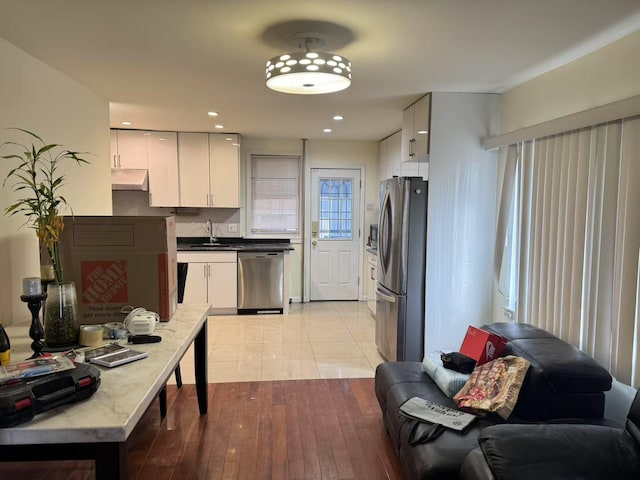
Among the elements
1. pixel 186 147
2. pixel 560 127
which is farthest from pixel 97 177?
pixel 560 127

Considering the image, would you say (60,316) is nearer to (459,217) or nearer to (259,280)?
(459,217)

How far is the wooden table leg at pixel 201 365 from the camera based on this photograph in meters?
2.84

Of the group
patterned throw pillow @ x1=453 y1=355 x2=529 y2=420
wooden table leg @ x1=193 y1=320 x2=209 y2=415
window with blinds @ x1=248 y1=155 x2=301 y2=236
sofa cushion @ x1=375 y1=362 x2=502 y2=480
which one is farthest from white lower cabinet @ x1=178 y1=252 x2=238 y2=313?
patterned throw pillow @ x1=453 y1=355 x2=529 y2=420

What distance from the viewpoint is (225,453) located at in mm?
2516

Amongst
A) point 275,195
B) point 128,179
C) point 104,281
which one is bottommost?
point 104,281

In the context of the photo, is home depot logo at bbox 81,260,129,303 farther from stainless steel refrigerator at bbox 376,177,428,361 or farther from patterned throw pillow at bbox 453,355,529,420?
stainless steel refrigerator at bbox 376,177,428,361

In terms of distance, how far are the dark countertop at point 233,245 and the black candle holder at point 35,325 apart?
377cm

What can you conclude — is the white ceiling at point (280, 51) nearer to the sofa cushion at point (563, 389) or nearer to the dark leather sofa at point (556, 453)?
the sofa cushion at point (563, 389)

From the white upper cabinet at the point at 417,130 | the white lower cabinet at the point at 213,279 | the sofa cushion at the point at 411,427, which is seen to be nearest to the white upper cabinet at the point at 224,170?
the white lower cabinet at the point at 213,279

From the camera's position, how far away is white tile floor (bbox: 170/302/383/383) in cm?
376

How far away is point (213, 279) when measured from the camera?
18.5 feet

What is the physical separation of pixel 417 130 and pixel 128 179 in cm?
369

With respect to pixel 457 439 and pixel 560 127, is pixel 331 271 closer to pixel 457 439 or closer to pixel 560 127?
pixel 560 127

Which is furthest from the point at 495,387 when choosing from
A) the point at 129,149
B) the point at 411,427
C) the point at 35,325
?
the point at 129,149
